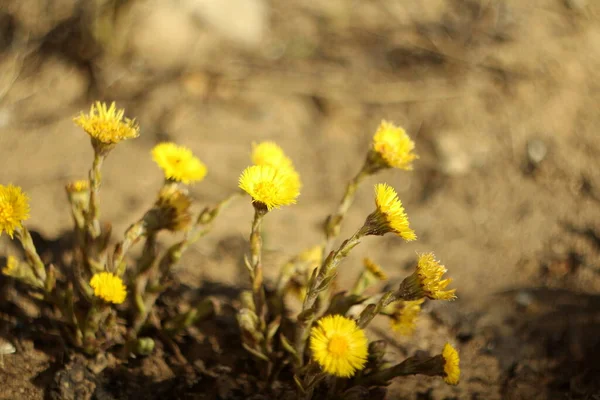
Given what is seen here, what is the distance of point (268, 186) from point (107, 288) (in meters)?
0.59

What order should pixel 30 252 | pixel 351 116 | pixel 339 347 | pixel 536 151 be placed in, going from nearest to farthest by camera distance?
pixel 339 347 → pixel 30 252 → pixel 536 151 → pixel 351 116

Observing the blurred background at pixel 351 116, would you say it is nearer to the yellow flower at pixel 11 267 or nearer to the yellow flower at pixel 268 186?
the yellow flower at pixel 11 267

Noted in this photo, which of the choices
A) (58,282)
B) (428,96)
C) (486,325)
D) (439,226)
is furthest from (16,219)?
(428,96)

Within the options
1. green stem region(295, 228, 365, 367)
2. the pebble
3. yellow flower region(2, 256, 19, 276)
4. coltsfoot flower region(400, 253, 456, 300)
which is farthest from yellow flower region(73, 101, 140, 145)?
the pebble

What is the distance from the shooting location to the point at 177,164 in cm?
186

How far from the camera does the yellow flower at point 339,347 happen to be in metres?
1.48

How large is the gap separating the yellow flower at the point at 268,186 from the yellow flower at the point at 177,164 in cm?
30

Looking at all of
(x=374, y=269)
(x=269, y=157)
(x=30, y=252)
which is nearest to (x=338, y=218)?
(x=374, y=269)

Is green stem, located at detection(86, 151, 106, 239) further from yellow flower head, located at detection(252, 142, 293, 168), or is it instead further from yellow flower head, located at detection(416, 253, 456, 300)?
yellow flower head, located at detection(416, 253, 456, 300)

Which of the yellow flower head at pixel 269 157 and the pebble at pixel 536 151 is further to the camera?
the pebble at pixel 536 151

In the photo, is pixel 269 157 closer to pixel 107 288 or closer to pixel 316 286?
pixel 316 286

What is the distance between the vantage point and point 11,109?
12.1 feet

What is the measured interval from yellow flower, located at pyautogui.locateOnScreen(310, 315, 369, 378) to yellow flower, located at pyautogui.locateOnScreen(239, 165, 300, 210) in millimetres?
366

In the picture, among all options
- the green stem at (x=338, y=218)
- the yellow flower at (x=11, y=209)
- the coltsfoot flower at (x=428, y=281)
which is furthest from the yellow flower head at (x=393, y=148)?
the yellow flower at (x=11, y=209)
